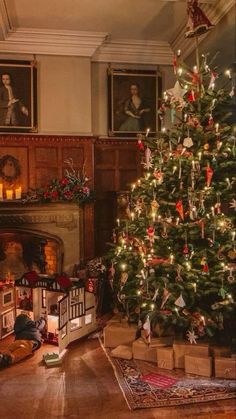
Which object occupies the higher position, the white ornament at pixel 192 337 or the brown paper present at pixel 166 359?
the white ornament at pixel 192 337

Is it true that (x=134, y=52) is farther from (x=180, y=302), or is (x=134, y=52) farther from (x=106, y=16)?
(x=180, y=302)

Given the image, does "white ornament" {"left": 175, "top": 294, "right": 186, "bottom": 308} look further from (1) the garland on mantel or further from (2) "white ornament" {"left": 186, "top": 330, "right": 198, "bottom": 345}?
(1) the garland on mantel

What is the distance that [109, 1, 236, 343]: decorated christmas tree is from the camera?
3.31 meters

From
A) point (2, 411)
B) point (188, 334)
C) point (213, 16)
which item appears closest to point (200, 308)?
point (188, 334)

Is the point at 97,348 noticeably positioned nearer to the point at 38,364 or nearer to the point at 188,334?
the point at 38,364

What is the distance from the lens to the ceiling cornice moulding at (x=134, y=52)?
5.46 m

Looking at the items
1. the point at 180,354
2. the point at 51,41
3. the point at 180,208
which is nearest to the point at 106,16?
the point at 51,41

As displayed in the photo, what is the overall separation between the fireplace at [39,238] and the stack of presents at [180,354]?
1.72 meters

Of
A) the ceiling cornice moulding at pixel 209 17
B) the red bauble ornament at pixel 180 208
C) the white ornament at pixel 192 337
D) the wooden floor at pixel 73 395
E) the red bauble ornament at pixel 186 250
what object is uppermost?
the ceiling cornice moulding at pixel 209 17

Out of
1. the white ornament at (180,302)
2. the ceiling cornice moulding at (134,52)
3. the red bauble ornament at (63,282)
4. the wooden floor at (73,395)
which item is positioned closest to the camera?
the wooden floor at (73,395)

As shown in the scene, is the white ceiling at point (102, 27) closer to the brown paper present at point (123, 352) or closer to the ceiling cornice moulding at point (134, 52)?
the ceiling cornice moulding at point (134, 52)

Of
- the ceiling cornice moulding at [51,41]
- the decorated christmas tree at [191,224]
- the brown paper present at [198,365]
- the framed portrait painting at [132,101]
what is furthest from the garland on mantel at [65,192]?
the brown paper present at [198,365]

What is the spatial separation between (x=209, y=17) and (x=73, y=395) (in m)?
4.03

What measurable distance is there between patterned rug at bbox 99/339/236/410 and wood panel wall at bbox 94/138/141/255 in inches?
97.5
